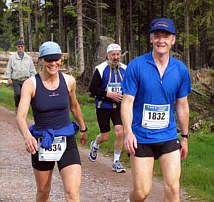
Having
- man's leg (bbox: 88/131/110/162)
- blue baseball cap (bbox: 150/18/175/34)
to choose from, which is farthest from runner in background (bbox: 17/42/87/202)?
man's leg (bbox: 88/131/110/162)

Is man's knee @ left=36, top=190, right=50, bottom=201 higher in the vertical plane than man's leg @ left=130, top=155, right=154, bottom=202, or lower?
lower

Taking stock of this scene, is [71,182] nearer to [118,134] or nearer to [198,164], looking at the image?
[118,134]

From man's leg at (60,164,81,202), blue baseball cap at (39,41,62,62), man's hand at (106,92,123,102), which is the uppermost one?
blue baseball cap at (39,41,62,62)

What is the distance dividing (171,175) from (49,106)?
138 centimetres

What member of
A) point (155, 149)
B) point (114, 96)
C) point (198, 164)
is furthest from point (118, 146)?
point (155, 149)

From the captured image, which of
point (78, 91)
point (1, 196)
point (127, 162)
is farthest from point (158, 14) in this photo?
point (1, 196)

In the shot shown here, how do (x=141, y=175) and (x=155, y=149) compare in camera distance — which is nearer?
(x=141, y=175)

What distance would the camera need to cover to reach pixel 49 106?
368 cm

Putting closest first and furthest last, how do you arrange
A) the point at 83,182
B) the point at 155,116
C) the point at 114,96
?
the point at 155,116 < the point at 83,182 < the point at 114,96

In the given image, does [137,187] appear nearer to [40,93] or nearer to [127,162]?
[40,93]

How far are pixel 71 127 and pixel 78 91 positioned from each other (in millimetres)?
14656

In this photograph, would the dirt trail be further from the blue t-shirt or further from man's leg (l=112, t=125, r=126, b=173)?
the blue t-shirt

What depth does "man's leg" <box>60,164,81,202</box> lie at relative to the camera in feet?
11.5

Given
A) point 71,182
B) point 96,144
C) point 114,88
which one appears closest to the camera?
point 71,182
